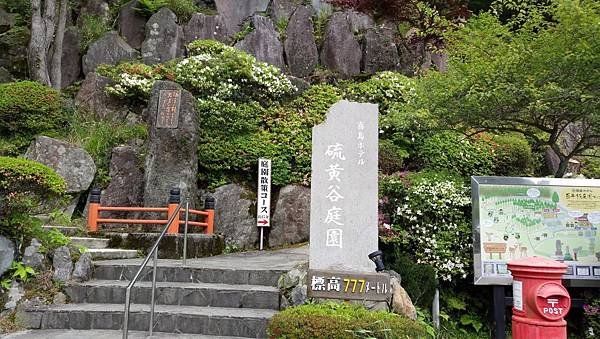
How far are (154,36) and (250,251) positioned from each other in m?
8.95

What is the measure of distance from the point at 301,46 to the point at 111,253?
1023cm

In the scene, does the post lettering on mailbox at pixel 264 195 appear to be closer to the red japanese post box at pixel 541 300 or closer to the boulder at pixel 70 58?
the red japanese post box at pixel 541 300

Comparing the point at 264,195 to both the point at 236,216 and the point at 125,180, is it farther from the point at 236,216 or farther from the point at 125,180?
the point at 125,180

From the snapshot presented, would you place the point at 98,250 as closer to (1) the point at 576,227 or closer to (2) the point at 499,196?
(2) the point at 499,196

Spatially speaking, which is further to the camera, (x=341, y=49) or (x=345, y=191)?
(x=341, y=49)

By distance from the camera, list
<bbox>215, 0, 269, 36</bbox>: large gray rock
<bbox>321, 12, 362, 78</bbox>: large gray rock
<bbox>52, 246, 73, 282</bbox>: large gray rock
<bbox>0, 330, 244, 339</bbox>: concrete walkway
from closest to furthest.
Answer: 1. <bbox>0, 330, 244, 339</bbox>: concrete walkway
2. <bbox>52, 246, 73, 282</bbox>: large gray rock
3. <bbox>321, 12, 362, 78</bbox>: large gray rock
4. <bbox>215, 0, 269, 36</bbox>: large gray rock

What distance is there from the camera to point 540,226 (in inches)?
245

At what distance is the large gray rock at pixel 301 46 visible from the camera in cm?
1472

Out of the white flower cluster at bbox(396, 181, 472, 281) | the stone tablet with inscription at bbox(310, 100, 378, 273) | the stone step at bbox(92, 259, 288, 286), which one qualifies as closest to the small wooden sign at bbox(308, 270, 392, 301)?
the stone tablet with inscription at bbox(310, 100, 378, 273)

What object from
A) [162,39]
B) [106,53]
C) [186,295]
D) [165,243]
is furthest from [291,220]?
[106,53]

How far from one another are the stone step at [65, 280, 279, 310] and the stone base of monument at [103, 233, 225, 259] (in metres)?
1.66

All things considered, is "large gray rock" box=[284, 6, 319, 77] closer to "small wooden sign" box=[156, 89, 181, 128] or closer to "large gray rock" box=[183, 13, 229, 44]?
"large gray rock" box=[183, 13, 229, 44]

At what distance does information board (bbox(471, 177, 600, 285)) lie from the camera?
6125mm

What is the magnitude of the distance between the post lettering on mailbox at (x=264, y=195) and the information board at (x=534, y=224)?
15.8 ft
